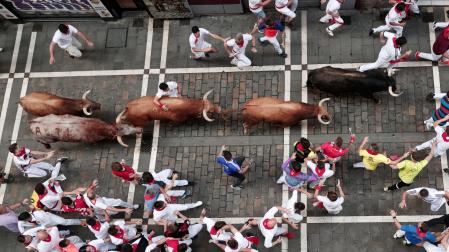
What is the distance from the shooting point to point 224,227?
11586 mm

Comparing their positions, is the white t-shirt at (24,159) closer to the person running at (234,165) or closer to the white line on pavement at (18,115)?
the white line on pavement at (18,115)

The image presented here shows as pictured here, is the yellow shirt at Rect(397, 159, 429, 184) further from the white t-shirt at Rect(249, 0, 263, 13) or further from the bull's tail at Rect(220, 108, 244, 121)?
the white t-shirt at Rect(249, 0, 263, 13)

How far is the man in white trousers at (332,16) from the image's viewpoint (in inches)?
602

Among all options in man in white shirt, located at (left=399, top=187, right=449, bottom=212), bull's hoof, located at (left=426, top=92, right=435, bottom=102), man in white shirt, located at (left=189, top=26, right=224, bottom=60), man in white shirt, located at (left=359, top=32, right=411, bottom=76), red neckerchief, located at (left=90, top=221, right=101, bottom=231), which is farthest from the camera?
man in white shirt, located at (left=189, top=26, right=224, bottom=60)

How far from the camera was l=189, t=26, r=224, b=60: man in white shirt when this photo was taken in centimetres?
1495

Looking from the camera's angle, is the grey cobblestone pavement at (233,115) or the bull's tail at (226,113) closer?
the grey cobblestone pavement at (233,115)

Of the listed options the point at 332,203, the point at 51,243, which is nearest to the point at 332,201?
the point at 332,203

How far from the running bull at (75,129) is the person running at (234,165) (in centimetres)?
354

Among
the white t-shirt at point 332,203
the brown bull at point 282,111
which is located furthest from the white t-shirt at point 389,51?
the white t-shirt at point 332,203

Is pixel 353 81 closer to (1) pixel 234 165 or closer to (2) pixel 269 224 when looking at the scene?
(1) pixel 234 165

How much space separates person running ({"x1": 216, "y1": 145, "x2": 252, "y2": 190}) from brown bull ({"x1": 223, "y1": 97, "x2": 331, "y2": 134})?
1.50 metres

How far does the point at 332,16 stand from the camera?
15.8 metres

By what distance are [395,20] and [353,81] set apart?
271 centimetres

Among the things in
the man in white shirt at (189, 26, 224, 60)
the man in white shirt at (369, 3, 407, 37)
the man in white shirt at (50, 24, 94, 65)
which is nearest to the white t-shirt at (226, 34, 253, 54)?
the man in white shirt at (189, 26, 224, 60)
